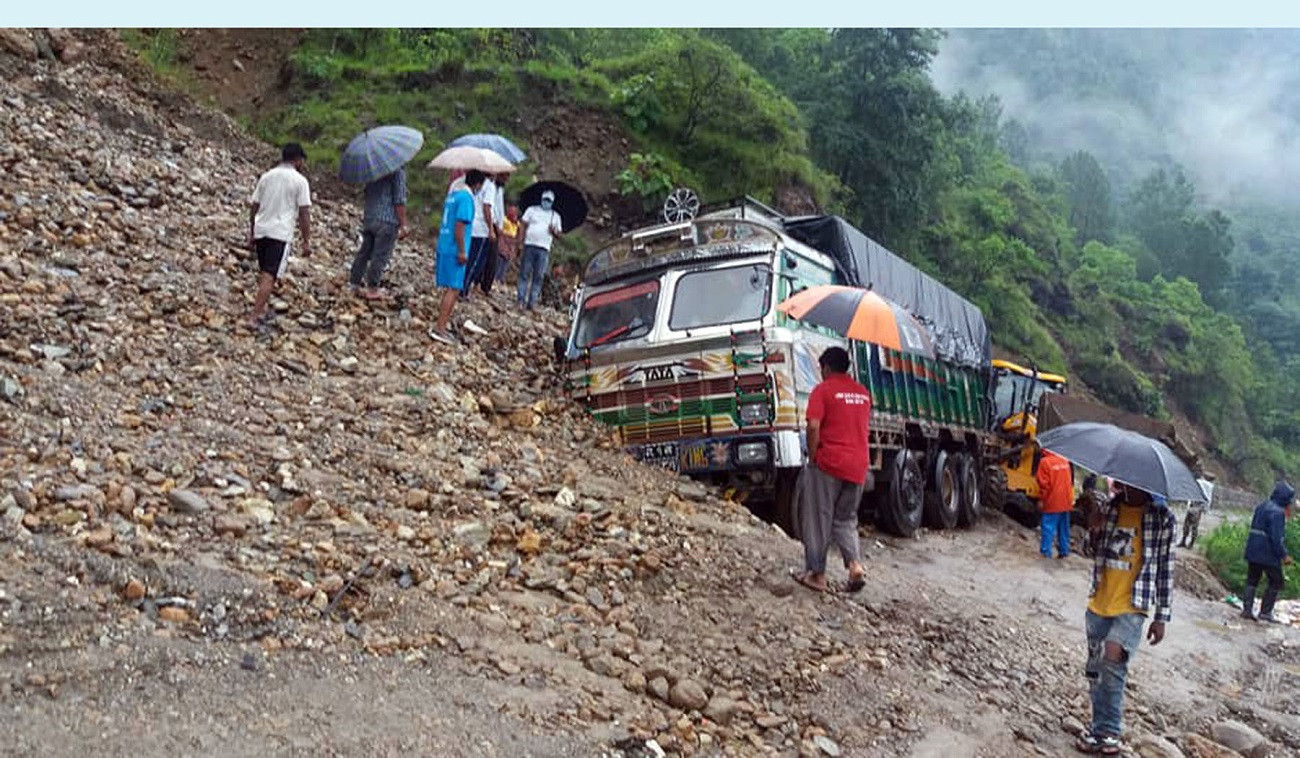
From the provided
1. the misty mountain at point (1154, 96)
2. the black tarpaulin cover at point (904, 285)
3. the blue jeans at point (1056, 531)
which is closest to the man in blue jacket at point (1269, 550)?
the blue jeans at point (1056, 531)

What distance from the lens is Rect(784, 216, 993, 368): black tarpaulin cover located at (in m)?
10.2

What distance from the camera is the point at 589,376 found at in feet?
28.4

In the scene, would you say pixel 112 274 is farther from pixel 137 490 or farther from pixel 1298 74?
pixel 1298 74

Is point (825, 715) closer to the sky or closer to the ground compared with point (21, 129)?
closer to the ground

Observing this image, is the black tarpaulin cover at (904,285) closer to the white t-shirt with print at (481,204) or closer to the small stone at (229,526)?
the white t-shirt with print at (481,204)

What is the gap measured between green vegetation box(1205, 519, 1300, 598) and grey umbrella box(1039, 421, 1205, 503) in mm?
11684

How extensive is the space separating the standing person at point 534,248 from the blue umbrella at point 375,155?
3150 millimetres

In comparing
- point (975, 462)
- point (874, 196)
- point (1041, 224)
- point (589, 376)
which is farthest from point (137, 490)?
point (1041, 224)

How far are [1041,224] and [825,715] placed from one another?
51.5 meters

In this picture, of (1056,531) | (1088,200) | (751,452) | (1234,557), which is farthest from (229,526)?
(1088,200)

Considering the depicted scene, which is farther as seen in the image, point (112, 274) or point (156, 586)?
point (112, 274)

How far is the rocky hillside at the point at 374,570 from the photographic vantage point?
386 cm

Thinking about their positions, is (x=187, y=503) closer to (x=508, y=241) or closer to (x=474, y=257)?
(x=474, y=257)

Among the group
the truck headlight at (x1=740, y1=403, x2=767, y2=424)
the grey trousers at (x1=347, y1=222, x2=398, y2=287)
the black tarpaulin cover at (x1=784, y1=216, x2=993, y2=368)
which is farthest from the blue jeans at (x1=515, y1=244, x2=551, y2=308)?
the truck headlight at (x1=740, y1=403, x2=767, y2=424)
